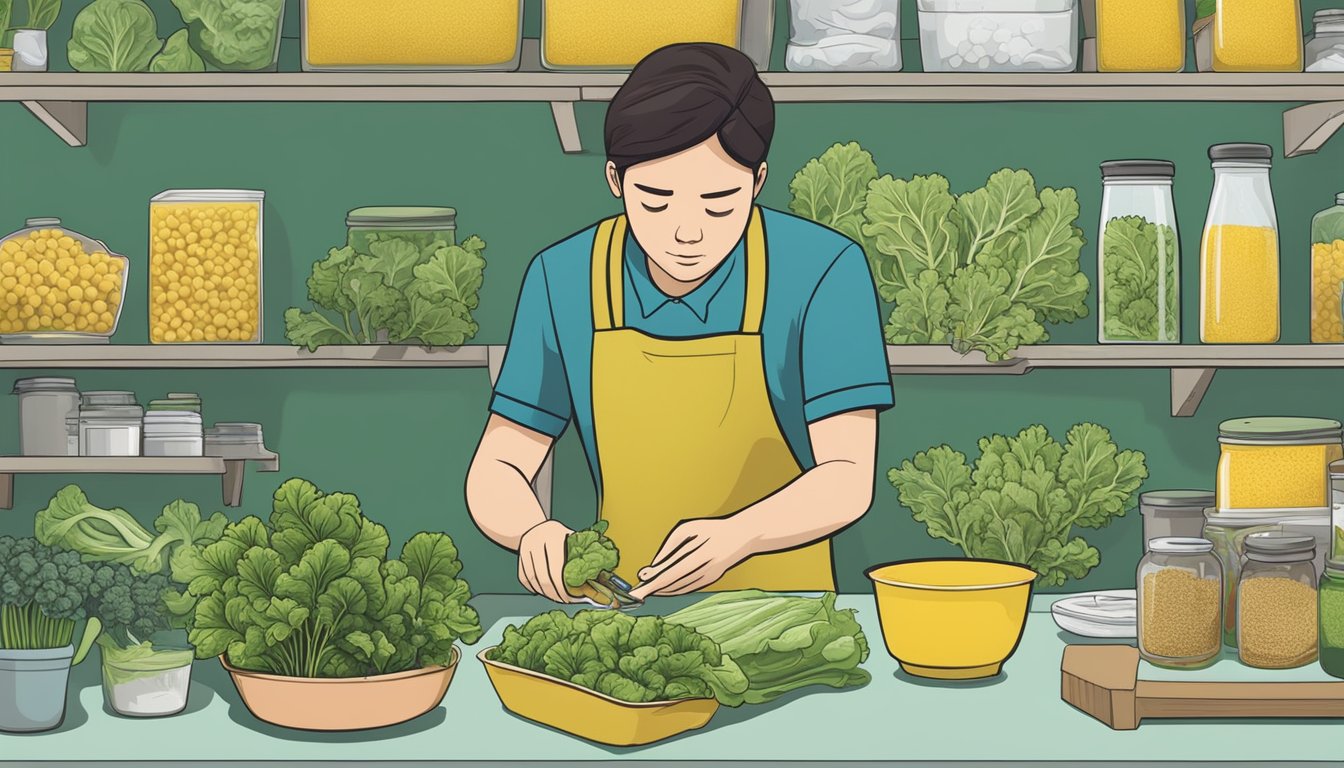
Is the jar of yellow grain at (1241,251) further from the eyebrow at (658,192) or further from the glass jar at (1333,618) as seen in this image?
the eyebrow at (658,192)

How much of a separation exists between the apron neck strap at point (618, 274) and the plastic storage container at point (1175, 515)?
0.65m

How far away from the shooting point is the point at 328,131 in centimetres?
227

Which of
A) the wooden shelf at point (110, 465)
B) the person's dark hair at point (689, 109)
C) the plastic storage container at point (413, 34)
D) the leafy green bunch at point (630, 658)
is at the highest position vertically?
the plastic storage container at point (413, 34)

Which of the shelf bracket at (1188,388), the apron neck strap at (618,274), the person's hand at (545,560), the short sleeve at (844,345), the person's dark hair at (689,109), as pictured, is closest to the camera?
the person's hand at (545,560)

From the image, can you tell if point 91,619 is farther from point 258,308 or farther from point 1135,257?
point 1135,257

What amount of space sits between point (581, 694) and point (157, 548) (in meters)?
0.74

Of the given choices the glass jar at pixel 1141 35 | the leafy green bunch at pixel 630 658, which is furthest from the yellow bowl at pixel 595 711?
the glass jar at pixel 1141 35

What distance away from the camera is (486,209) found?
2.28 meters

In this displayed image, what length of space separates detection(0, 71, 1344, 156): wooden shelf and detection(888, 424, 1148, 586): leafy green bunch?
0.54m

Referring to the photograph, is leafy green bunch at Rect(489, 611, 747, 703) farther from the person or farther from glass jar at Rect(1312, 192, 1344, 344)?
glass jar at Rect(1312, 192, 1344, 344)

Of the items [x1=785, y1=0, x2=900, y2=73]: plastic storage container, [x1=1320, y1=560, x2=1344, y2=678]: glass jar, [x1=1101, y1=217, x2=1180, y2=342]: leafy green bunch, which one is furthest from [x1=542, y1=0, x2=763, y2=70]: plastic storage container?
[x1=1320, y1=560, x2=1344, y2=678]: glass jar

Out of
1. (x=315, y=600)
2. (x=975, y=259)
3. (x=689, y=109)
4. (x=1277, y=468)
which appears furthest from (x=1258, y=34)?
(x=315, y=600)

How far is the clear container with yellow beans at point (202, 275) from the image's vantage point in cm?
199

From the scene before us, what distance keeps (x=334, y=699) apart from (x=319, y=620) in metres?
0.08
